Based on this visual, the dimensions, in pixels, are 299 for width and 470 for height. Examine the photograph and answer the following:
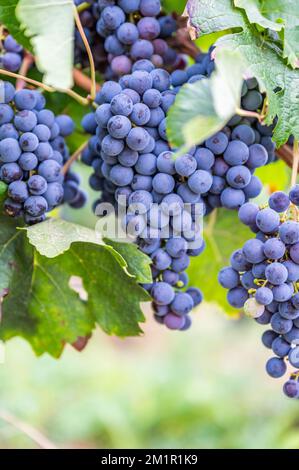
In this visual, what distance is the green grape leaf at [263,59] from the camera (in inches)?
27.6

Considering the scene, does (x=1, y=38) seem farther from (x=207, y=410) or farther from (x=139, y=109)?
(x=207, y=410)

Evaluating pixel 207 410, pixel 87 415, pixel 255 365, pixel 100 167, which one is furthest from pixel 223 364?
pixel 100 167

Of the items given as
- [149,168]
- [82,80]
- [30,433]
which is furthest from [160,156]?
[30,433]

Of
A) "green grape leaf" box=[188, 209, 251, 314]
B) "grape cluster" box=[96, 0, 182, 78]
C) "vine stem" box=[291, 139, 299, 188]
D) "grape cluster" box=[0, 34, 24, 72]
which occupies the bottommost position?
"green grape leaf" box=[188, 209, 251, 314]

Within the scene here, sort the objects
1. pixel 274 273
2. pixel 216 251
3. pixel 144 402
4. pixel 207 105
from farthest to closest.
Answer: pixel 144 402
pixel 216 251
pixel 274 273
pixel 207 105

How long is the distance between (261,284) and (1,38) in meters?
0.47

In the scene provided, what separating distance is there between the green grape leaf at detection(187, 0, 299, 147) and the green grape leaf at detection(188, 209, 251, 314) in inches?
13.3

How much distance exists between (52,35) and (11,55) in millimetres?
261

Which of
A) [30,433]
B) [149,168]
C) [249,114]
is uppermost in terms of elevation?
[249,114]

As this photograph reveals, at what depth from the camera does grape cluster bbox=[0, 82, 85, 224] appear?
0.76m

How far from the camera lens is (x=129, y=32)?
0.82m

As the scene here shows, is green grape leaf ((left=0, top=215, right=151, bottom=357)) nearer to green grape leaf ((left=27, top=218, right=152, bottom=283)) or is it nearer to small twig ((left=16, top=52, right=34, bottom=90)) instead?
green grape leaf ((left=27, top=218, right=152, bottom=283))

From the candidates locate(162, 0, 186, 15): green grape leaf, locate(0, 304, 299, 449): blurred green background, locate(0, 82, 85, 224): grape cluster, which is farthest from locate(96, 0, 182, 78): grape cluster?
locate(0, 304, 299, 449): blurred green background

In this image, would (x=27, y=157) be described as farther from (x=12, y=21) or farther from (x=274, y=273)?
(x=274, y=273)
